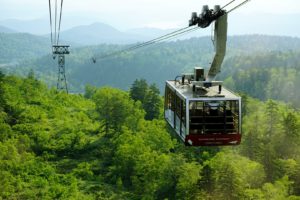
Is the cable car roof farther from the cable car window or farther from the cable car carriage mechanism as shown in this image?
the cable car window

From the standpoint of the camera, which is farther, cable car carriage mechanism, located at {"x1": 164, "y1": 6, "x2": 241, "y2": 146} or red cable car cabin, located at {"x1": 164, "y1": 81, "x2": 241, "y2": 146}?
cable car carriage mechanism, located at {"x1": 164, "y1": 6, "x2": 241, "y2": 146}

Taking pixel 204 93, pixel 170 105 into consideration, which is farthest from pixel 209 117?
pixel 170 105

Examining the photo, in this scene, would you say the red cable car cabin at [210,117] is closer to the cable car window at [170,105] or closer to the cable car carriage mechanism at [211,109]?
the cable car carriage mechanism at [211,109]

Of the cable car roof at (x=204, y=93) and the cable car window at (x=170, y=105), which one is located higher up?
the cable car roof at (x=204, y=93)

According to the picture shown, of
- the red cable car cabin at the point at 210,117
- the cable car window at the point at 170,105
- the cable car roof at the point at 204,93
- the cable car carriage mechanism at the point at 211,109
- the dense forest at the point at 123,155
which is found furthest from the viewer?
the dense forest at the point at 123,155

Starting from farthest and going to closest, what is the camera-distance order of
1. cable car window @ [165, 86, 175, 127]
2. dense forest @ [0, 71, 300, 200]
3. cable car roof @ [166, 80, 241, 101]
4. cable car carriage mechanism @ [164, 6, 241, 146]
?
dense forest @ [0, 71, 300, 200] → cable car window @ [165, 86, 175, 127] → cable car carriage mechanism @ [164, 6, 241, 146] → cable car roof @ [166, 80, 241, 101]

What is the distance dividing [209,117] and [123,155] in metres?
43.8

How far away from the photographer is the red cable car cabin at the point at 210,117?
2227 centimetres

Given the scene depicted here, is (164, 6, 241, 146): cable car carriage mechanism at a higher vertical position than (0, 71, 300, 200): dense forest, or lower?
higher

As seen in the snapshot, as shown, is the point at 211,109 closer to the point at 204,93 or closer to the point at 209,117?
the point at 209,117

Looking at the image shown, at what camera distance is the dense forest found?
2037 inches

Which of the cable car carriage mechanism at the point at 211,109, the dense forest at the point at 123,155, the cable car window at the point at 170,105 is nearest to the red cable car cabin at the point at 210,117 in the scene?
the cable car carriage mechanism at the point at 211,109

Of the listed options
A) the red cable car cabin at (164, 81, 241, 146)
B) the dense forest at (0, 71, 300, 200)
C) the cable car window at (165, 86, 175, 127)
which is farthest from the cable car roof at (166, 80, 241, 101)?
the dense forest at (0, 71, 300, 200)

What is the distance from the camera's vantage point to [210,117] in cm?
2288
